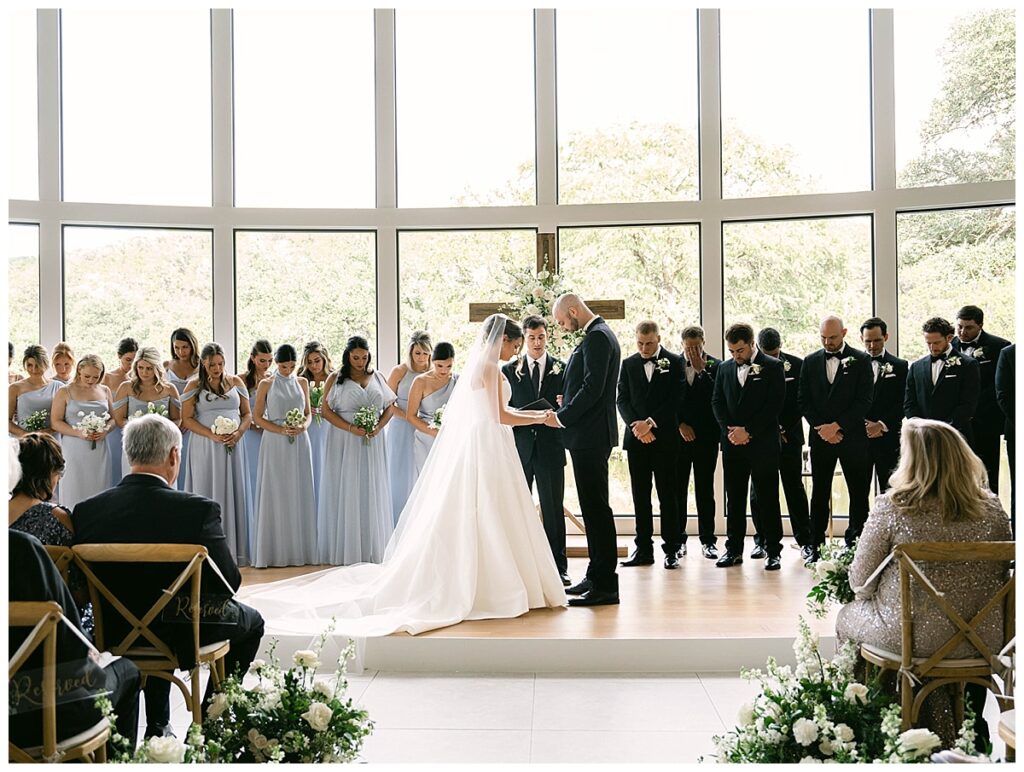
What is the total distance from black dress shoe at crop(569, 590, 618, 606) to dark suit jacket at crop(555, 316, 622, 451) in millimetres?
885

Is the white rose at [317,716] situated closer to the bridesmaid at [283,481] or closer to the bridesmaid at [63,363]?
the bridesmaid at [283,481]

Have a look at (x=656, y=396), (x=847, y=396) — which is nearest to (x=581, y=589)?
(x=656, y=396)

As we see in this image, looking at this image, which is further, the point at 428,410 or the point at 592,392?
the point at 428,410

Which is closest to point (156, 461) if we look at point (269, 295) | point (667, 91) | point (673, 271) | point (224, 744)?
point (224, 744)

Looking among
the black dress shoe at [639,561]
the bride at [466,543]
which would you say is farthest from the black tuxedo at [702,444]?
the bride at [466,543]

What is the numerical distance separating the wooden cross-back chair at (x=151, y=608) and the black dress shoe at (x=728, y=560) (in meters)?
4.28

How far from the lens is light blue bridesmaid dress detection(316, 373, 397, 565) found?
270 inches

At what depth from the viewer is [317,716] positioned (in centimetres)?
275

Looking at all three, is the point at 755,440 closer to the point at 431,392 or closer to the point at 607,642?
the point at 431,392

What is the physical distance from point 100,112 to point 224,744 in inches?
298

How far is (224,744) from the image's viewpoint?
2.80 meters

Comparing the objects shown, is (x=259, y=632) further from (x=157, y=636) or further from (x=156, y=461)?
(x=156, y=461)

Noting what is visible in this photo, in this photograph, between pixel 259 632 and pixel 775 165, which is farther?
pixel 775 165

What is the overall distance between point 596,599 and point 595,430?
1012mm
